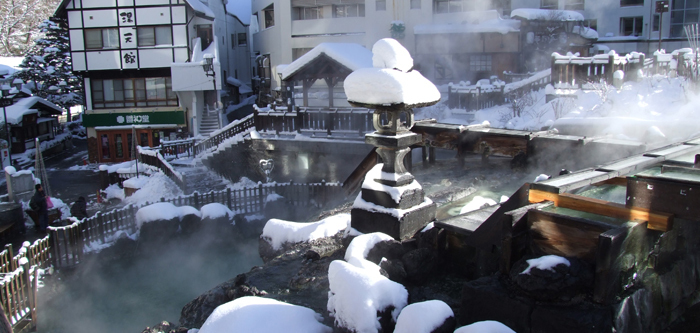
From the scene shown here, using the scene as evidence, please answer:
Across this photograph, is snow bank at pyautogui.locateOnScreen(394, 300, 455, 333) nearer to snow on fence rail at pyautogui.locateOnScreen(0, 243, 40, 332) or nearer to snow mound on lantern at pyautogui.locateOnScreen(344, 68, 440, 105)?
snow mound on lantern at pyautogui.locateOnScreen(344, 68, 440, 105)

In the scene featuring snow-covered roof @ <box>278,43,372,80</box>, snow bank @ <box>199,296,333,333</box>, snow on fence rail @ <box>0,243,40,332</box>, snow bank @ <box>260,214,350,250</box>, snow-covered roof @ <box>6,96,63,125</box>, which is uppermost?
snow-covered roof @ <box>278,43,372,80</box>

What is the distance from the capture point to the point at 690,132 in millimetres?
8672

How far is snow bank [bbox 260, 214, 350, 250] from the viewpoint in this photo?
25.8 feet

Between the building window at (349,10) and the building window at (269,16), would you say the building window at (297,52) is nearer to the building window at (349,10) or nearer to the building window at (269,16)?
the building window at (349,10)

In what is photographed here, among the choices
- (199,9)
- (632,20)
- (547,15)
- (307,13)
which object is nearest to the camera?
(547,15)

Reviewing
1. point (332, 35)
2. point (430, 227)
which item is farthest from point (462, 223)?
point (332, 35)

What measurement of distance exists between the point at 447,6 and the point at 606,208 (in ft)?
98.6

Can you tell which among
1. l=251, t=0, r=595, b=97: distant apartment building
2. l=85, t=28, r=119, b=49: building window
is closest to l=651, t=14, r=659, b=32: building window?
l=251, t=0, r=595, b=97: distant apartment building

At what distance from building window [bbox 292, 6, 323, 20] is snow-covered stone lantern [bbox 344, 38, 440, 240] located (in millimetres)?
28916

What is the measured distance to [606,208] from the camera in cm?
384

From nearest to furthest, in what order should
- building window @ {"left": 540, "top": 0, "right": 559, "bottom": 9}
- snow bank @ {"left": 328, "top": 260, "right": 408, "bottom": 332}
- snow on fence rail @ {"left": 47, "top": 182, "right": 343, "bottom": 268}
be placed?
snow bank @ {"left": 328, "top": 260, "right": 408, "bottom": 332} < snow on fence rail @ {"left": 47, "top": 182, "right": 343, "bottom": 268} < building window @ {"left": 540, "top": 0, "right": 559, "bottom": 9}

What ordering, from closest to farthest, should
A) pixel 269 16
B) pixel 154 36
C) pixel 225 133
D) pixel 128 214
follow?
pixel 128 214, pixel 225 133, pixel 154 36, pixel 269 16

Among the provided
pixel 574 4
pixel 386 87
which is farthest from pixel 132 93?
pixel 386 87

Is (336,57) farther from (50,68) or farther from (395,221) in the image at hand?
(50,68)
